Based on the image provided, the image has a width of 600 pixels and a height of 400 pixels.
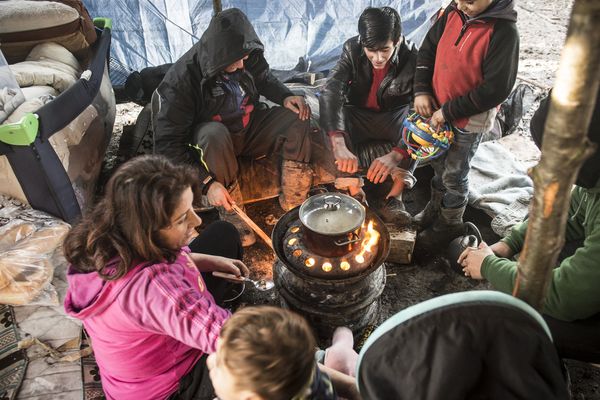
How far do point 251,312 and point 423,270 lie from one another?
278 centimetres

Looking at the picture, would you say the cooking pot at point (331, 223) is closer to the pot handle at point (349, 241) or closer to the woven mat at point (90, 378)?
the pot handle at point (349, 241)

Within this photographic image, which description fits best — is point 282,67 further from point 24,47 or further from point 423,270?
point 423,270

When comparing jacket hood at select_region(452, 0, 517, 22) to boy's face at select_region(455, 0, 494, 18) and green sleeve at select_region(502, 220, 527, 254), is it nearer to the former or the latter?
boy's face at select_region(455, 0, 494, 18)

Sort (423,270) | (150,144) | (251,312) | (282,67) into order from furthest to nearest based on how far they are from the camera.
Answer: (282,67)
(150,144)
(423,270)
(251,312)

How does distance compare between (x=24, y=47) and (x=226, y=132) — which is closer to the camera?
(x=226, y=132)

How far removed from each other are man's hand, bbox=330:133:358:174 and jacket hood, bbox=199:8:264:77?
49.8 inches

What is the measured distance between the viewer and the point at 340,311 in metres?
3.08

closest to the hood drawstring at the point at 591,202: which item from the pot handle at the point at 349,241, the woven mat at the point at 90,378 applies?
the pot handle at the point at 349,241

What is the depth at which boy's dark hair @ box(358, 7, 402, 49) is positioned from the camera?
3.74 m

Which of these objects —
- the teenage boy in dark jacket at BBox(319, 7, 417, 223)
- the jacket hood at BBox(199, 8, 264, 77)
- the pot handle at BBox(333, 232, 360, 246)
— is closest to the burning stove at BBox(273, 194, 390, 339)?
the pot handle at BBox(333, 232, 360, 246)

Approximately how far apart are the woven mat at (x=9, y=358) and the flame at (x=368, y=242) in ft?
8.50

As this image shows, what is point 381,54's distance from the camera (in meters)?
3.92

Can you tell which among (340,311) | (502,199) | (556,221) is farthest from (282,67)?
(556,221)

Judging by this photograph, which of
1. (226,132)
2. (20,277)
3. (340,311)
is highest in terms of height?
(226,132)
